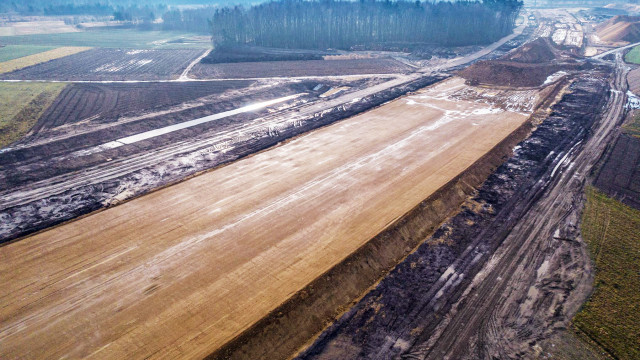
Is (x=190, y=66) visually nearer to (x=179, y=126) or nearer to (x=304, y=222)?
(x=179, y=126)

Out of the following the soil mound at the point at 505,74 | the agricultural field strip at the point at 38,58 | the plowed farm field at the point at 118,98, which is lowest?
the plowed farm field at the point at 118,98

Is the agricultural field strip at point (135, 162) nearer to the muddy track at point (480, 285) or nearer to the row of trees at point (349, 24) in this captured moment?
the muddy track at point (480, 285)

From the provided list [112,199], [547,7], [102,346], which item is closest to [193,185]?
[112,199]

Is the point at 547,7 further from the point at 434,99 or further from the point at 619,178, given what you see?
the point at 619,178

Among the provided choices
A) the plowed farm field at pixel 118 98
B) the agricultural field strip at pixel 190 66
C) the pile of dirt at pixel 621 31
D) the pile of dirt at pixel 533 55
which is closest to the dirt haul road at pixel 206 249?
the plowed farm field at pixel 118 98

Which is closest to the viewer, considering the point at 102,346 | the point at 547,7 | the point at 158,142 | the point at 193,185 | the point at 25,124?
the point at 102,346
